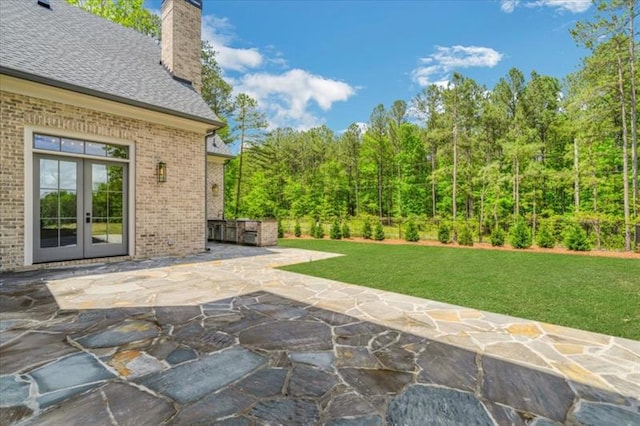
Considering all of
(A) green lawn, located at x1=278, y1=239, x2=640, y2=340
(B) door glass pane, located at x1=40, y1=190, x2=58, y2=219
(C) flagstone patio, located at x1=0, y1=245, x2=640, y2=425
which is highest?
(B) door glass pane, located at x1=40, y1=190, x2=58, y2=219

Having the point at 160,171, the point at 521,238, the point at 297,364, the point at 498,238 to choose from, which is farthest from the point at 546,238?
the point at 160,171

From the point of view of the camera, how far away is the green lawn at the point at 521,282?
11.8 ft

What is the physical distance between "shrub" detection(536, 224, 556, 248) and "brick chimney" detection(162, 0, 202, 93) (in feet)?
41.0

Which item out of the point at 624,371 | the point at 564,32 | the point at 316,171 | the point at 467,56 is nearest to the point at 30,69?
the point at 624,371

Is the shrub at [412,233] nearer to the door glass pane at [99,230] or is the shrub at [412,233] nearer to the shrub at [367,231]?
the shrub at [367,231]

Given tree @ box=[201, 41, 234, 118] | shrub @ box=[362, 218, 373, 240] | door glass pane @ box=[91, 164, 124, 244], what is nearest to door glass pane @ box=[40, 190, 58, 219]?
door glass pane @ box=[91, 164, 124, 244]

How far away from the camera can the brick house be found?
5691 mm

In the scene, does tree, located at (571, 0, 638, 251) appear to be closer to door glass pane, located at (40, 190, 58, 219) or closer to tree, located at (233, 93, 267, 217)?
tree, located at (233, 93, 267, 217)

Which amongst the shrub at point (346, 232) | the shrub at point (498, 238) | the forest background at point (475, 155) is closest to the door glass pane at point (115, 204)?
the shrub at point (346, 232)

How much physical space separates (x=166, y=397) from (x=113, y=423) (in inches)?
11.8

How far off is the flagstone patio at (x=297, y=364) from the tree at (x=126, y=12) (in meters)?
17.9

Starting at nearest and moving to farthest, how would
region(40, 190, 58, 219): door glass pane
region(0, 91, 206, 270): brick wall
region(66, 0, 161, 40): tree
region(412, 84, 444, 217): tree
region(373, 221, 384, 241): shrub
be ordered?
region(0, 91, 206, 270): brick wall
region(40, 190, 58, 219): door glass pane
region(373, 221, 384, 241): shrub
region(66, 0, 161, 40): tree
region(412, 84, 444, 217): tree

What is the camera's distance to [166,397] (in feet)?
6.26

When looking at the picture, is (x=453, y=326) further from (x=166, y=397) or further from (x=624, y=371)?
(x=166, y=397)
